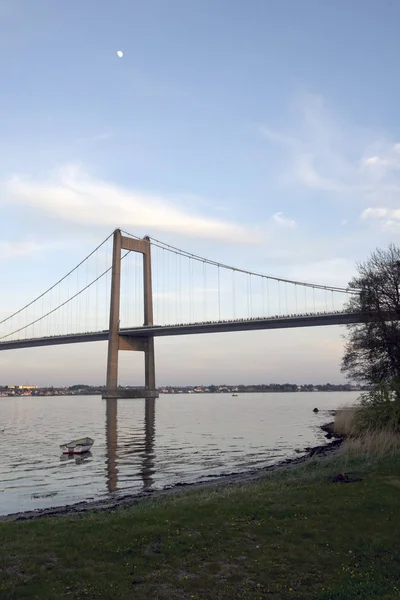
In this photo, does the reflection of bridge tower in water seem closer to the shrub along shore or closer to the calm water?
the calm water

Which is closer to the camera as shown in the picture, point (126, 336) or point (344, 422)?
point (344, 422)

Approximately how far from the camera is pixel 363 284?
3156 centimetres

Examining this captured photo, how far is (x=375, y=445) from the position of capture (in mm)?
19844

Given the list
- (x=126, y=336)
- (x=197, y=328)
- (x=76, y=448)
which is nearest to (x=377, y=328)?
(x=76, y=448)

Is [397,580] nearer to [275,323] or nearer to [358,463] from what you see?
[358,463]

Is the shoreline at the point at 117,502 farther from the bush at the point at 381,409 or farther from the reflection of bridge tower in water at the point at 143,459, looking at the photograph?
the bush at the point at 381,409

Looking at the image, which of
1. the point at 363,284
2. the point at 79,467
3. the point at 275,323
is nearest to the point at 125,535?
the point at 79,467

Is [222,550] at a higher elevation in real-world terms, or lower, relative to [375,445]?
lower

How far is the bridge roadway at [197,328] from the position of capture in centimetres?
7525

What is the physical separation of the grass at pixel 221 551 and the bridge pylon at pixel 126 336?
81.6 metres

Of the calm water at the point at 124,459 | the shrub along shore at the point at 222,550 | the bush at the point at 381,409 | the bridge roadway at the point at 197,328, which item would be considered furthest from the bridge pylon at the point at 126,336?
the shrub along shore at the point at 222,550

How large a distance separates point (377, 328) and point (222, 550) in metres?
22.8

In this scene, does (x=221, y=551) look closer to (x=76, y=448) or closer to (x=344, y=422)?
(x=76, y=448)

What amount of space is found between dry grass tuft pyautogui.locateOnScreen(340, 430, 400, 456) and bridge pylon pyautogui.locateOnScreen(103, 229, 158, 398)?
74.2 metres
